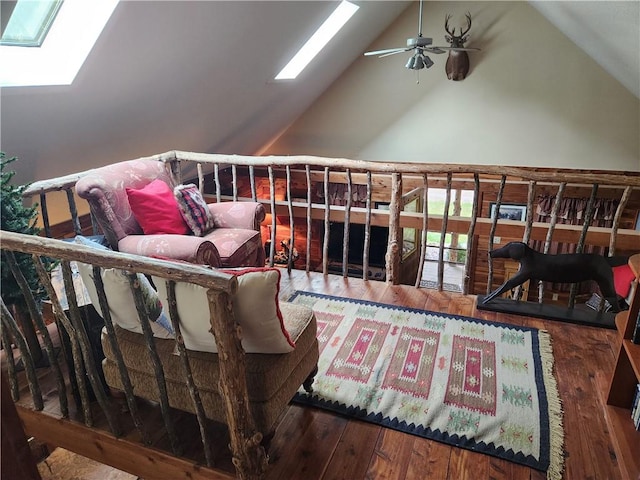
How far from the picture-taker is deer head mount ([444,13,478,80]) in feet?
19.4

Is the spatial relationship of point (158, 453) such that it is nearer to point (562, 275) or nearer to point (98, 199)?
point (98, 199)

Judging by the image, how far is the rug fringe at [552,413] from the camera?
1.78 m

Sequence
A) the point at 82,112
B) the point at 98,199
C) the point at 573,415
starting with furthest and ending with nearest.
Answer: the point at 82,112 → the point at 98,199 → the point at 573,415

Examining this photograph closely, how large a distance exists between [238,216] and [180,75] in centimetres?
120

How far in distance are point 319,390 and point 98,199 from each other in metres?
1.80

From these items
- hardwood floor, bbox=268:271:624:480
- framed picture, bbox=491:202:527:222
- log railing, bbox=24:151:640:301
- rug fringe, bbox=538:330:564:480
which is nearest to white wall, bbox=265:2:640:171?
framed picture, bbox=491:202:527:222

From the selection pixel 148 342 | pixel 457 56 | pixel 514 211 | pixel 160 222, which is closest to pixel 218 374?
pixel 148 342

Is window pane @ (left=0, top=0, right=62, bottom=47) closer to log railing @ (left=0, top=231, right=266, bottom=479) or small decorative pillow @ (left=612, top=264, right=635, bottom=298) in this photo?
log railing @ (left=0, top=231, right=266, bottom=479)

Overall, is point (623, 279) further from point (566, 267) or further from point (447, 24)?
point (447, 24)

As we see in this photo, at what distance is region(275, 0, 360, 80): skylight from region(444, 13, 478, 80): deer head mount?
2.14 meters

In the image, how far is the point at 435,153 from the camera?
662 cm

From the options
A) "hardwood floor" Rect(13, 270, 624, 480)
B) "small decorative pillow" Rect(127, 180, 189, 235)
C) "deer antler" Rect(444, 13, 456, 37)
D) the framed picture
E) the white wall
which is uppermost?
"deer antler" Rect(444, 13, 456, 37)

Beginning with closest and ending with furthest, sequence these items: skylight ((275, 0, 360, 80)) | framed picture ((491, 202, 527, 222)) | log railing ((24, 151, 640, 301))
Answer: log railing ((24, 151, 640, 301)), skylight ((275, 0, 360, 80)), framed picture ((491, 202, 527, 222))

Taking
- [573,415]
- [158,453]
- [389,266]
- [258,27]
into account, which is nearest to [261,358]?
[158,453]
